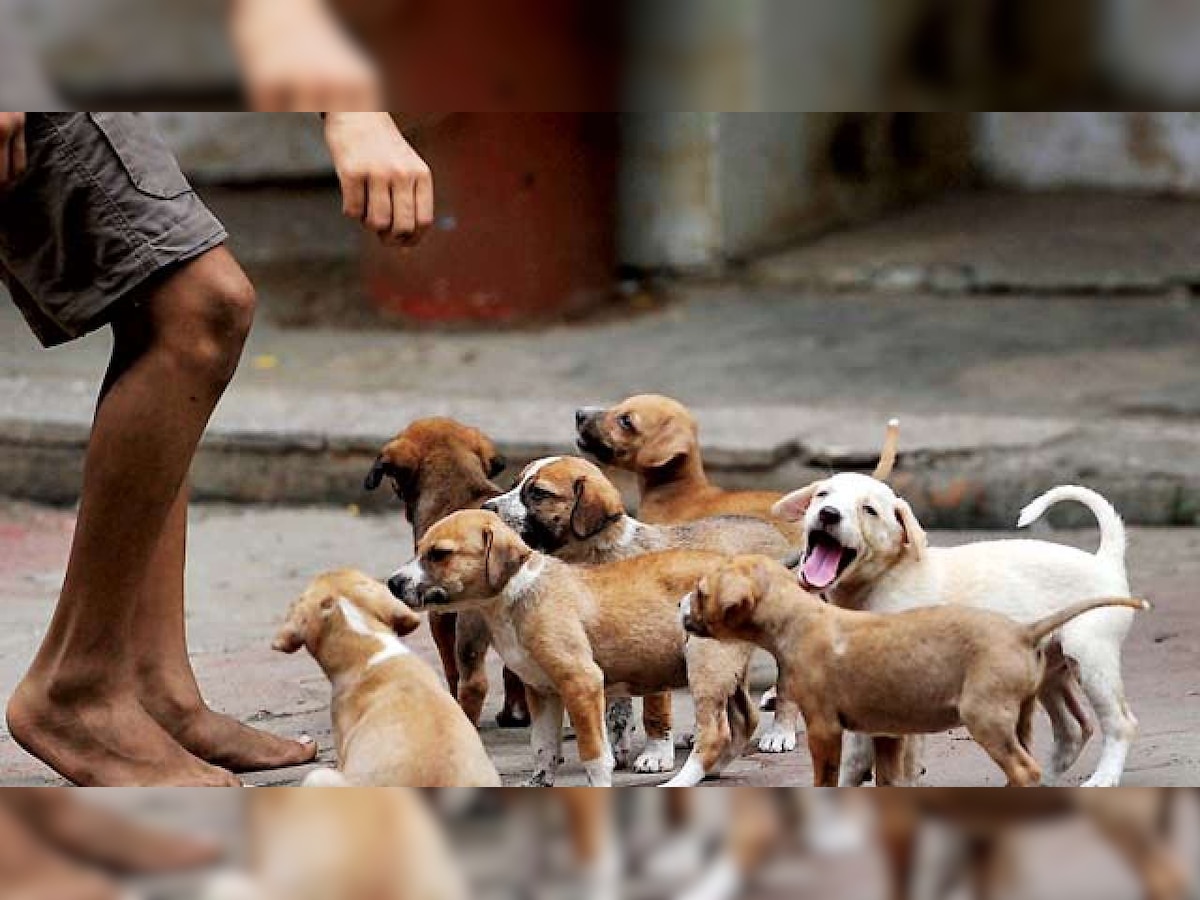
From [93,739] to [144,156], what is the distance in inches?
40.5

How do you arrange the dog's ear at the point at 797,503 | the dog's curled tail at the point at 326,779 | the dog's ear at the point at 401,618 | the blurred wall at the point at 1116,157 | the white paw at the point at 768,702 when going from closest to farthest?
1. the dog's curled tail at the point at 326,779
2. the dog's ear at the point at 401,618
3. the dog's ear at the point at 797,503
4. the white paw at the point at 768,702
5. the blurred wall at the point at 1116,157

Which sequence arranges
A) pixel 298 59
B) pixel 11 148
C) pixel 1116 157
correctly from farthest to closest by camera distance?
pixel 1116 157, pixel 11 148, pixel 298 59

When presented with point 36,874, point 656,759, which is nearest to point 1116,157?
point 656,759

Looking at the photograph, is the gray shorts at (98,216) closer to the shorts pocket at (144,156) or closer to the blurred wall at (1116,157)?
the shorts pocket at (144,156)

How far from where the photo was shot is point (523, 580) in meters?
4.04

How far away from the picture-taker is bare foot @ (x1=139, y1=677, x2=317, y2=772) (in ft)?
14.1

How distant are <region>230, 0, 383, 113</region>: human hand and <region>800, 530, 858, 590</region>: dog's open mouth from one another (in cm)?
203

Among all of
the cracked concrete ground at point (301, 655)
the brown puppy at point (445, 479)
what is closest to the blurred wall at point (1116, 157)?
the cracked concrete ground at point (301, 655)

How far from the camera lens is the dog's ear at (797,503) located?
4.00 meters

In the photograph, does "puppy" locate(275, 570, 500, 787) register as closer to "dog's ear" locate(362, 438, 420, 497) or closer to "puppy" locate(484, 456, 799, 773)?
"puppy" locate(484, 456, 799, 773)

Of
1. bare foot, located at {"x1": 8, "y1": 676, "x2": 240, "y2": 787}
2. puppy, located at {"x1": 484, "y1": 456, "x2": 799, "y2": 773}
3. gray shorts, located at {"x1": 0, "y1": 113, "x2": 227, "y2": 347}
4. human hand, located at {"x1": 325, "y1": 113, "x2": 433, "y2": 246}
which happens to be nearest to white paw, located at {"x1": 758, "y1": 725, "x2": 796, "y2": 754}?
puppy, located at {"x1": 484, "y1": 456, "x2": 799, "y2": 773}

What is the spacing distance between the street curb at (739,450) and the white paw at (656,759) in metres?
2.23

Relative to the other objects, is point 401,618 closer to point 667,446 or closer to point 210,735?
point 210,735

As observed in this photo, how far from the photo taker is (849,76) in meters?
1.75
